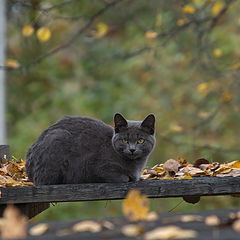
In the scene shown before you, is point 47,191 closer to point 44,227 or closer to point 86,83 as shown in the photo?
point 44,227

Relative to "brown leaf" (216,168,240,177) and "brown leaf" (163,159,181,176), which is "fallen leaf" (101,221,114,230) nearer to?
"brown leaf" (216,168,240,177)

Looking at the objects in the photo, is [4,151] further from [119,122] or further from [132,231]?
[132,231]

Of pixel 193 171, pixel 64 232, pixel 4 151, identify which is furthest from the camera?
pixel 4 151

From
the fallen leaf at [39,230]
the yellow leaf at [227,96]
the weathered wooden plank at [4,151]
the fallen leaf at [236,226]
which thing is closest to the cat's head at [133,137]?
the weathered wooden plank at [4,151]

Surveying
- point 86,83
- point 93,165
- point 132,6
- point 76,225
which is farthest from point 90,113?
point 76,225

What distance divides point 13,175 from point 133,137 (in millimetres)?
787

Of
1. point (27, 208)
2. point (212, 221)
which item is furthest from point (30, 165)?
point (212, 221)

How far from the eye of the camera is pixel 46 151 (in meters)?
3.93

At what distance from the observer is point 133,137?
4172 millimetres

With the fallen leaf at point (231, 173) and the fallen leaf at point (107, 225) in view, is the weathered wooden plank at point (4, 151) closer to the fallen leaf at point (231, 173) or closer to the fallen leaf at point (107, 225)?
the fallen leaf at point (231, 173)

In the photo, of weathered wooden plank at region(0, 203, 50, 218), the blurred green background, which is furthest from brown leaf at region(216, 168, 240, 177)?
the blurred green background

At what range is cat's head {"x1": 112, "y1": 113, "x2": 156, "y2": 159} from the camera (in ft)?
13.4

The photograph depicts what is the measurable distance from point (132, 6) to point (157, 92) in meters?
2.29

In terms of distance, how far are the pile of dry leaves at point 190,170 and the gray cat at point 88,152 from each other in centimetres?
14
